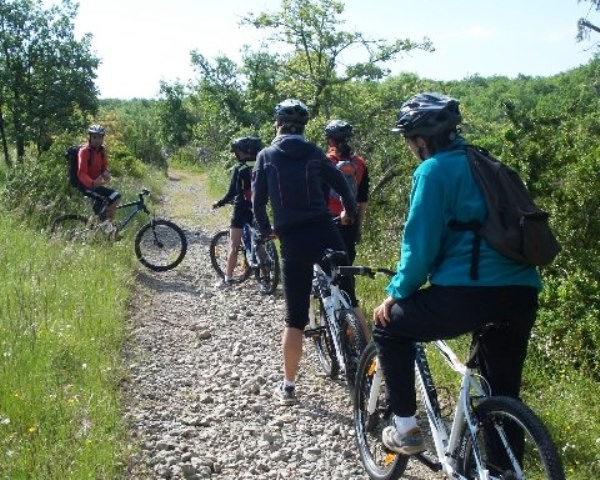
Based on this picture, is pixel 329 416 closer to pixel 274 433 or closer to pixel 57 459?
pixel 274 433

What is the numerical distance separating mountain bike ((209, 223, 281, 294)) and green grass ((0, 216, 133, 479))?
1.65m

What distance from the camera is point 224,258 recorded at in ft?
34.0

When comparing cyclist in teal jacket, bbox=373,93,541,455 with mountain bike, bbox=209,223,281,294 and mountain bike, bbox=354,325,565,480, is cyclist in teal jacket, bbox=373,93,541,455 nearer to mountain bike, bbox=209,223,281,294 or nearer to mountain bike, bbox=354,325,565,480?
mountain bike, bbox=354,325,565,480

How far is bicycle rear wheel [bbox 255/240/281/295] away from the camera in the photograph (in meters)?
9.02

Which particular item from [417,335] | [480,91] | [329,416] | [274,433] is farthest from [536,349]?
A: [480,91]

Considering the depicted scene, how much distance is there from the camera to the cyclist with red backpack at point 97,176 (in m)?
10.7

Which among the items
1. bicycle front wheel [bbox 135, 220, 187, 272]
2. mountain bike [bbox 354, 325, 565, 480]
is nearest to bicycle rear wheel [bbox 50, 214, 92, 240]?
bicycle front wheel [bbox 135, 220, 187, 272]

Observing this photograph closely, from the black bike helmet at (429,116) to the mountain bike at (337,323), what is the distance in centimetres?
159

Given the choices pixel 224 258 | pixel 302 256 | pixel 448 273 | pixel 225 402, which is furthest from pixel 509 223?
pixel 224 258

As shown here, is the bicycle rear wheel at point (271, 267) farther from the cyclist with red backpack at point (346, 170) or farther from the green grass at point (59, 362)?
the cyclist with red backpack at point (346, 170)

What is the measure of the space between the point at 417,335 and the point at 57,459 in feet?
7.26

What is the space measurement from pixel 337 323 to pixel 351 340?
201 mm

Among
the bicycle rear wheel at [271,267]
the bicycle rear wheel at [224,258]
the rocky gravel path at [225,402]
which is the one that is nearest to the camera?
the rocky gravel path at [225,402]

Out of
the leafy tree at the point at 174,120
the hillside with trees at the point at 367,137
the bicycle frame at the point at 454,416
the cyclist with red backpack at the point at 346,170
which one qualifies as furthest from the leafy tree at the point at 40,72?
the leafy tree at the point at 174,120
